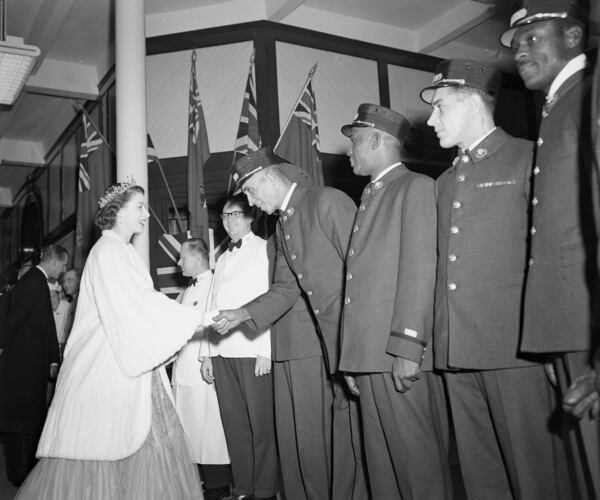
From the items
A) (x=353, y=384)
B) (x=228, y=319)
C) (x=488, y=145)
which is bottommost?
(x=353, y=384)

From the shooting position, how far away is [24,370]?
15.5 feet

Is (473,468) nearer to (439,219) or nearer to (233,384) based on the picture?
(439,219)

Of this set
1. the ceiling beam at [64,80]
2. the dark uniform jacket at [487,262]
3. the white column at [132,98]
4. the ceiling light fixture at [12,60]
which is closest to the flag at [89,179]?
the ceiling light fixture at [12,60]

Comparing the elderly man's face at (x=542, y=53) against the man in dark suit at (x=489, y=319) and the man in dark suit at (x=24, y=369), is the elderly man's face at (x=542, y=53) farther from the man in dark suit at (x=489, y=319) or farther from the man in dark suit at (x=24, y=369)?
the man in dark suit at (x=24, y=369)

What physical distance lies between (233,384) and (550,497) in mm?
2271

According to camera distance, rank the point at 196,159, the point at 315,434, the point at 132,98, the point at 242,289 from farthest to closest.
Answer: the point at 196,159 < the point at 132,98 < the point at 242,289 < the point at 315,434

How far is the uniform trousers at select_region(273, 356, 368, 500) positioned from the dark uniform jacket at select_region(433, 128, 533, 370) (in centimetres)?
96

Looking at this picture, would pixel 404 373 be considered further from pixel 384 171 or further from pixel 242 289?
pixel 242 289

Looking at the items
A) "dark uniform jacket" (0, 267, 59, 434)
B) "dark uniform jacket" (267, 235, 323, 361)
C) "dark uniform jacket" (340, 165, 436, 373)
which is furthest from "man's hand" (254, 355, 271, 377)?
"dark uniform jacket" (0, 267, 59, 434)

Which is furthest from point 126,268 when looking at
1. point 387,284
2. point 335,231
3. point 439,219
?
point 439,219

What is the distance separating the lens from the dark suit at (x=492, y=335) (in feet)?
7.13

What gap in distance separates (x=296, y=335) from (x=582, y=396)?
1962 mm

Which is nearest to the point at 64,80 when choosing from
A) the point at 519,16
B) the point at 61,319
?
the point at 61,319

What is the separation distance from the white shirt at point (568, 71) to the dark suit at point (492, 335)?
0.29 meters
